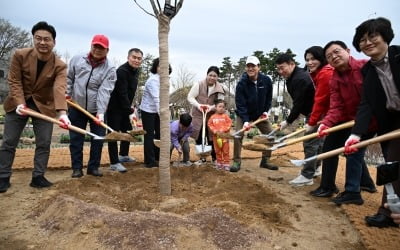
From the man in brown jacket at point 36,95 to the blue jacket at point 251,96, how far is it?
104 inches

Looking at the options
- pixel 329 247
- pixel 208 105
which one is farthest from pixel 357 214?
pixel 208 105

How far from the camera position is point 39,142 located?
404 cm

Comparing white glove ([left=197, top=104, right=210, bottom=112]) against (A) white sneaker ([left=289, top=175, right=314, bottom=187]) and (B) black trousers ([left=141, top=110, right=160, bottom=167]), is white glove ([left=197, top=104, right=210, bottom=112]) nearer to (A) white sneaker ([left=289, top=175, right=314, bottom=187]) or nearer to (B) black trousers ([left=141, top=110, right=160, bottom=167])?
(B) black trousers ([left=141, top=110, right=160, bottom=167])

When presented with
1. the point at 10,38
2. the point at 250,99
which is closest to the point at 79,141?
the point at 250,99

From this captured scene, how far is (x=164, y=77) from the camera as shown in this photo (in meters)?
3.66

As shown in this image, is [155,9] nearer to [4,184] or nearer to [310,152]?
[4,184]

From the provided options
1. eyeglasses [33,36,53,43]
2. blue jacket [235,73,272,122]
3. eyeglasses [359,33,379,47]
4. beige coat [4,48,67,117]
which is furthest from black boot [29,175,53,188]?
eyeglasses [359,33,379,47]

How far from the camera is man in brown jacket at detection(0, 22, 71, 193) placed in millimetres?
3809

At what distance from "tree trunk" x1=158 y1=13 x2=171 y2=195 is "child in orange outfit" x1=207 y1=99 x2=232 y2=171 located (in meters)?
1.61

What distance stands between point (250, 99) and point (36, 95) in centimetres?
306

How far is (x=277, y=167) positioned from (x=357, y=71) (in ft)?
8.49

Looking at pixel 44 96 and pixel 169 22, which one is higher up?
pixel 169 22

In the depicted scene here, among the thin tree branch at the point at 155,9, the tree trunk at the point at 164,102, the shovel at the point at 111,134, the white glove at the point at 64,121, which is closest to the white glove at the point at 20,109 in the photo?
the white glove at the point at 64,121

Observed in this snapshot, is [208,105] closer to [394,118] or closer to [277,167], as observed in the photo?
[277,167]
